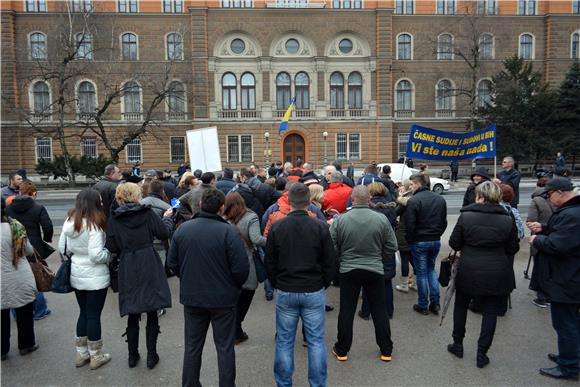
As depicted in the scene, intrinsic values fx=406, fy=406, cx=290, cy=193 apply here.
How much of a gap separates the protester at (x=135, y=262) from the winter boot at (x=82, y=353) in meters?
0.50

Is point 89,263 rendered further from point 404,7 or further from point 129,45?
point 404,7

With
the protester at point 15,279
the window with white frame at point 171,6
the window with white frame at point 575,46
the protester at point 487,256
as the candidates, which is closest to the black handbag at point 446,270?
the protester at point 487,256

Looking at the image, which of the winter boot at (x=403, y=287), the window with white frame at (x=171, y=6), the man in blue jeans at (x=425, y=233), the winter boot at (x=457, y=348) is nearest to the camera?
the winter boot at (x=457, y=348)

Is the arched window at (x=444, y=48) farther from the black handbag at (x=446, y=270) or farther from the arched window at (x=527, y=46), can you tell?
the black handbag at (x=446, y=270)

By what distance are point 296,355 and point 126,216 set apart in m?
2.49

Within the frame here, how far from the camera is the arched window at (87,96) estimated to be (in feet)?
114

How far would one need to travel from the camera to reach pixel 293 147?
35.7 m

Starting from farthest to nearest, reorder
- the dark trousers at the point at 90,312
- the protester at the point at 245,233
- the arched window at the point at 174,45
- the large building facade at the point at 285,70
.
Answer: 1. the large building facade at the point at 285,70
2. the arched window at the point at 174,45
3. the protester at the point at 245,233
4. the dark trousers at the point at 90,312

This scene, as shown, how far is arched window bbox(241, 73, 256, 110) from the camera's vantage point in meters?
35.1

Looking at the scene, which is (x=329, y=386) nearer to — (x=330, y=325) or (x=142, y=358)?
(x=330, y=325)

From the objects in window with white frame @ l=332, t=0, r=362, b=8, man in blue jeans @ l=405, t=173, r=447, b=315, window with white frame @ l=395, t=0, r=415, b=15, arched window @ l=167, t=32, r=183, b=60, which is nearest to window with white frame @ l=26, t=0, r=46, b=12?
arched window @ l=167, t=32, r=183, b=60

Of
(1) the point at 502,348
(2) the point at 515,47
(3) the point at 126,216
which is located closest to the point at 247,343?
(3) the point at 126,216

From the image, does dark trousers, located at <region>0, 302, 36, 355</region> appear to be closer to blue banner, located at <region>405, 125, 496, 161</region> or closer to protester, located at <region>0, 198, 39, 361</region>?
protester, located at <region>0, 198, 39, 361</region>

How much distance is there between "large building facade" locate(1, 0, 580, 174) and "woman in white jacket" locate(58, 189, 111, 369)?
29257 millimetres
